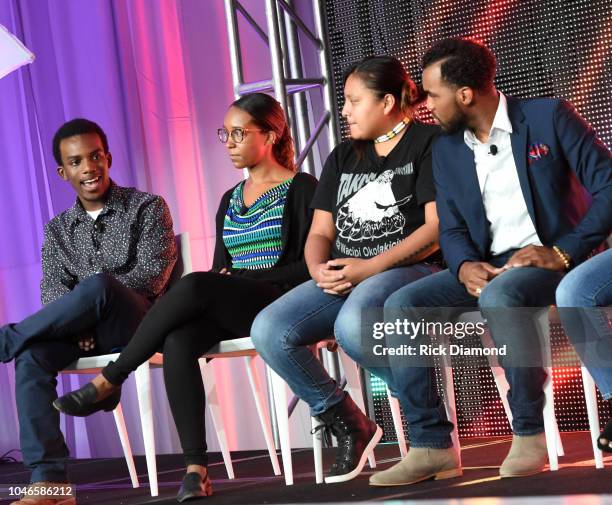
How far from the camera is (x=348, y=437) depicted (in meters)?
2.68

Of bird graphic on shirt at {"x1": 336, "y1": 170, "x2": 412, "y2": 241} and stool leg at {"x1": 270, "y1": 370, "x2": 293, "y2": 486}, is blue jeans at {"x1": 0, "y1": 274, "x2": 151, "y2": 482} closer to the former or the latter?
stool leg at {"x1": 270, "y1": 370, "x2": 293, "y2": 486}

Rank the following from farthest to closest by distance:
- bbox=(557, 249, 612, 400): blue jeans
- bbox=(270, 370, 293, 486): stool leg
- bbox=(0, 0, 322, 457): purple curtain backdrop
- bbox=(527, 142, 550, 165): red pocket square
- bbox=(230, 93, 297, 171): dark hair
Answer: bbox=(0, 0, 322, 457): purple curtain backdrop
bbox=(230, 93, 297, 171): dark hair
bbox=(270, 370, 293, 486): stool leg
bbox=(527, 142, 550, 165): red pocket square
bbox=(557, 249, 612, 400): blue jeans

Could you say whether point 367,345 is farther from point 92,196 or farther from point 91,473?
point 91,473

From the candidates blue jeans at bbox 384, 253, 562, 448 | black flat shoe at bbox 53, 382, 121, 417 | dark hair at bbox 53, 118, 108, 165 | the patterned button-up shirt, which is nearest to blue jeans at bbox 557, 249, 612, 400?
blue jeans at bbox 384, 253, 562, 448

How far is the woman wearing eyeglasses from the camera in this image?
2732mm

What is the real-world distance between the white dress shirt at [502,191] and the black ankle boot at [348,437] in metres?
0.55

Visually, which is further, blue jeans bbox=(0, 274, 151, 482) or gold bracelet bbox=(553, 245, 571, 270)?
blue jeans bbox=(0, 274, 151, 482)

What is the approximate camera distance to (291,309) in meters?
2.71

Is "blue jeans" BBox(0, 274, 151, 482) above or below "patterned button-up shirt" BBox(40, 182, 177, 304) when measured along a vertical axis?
below

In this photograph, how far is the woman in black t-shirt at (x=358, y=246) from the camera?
2.66m

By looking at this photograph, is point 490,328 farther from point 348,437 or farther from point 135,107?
point 135,107

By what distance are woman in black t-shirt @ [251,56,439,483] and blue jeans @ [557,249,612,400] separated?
0.49m

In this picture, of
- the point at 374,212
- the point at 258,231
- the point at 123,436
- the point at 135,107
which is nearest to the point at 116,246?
the point at 258,231

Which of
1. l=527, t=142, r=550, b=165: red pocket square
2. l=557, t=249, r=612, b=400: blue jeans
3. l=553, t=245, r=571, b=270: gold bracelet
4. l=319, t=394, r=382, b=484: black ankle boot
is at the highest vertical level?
l=527, t=142, r=550, b=165: red pocket square
